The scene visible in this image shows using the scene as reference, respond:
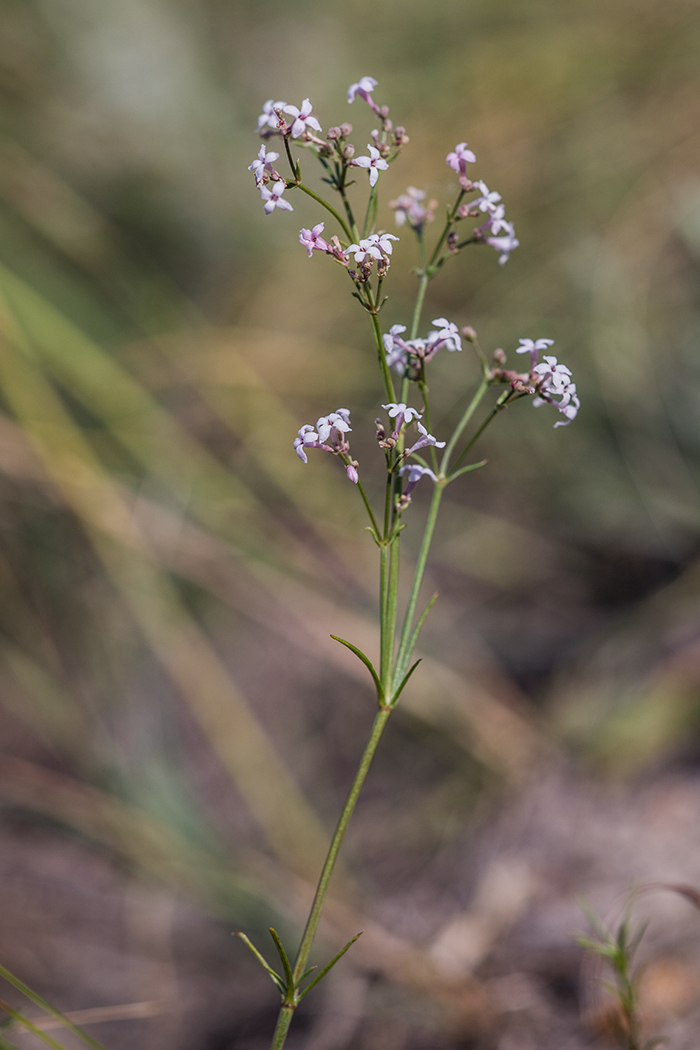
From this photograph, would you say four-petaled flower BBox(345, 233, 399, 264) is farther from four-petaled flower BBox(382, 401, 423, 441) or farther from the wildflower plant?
four-petaled flower BBox(382, 401, 423, 441)

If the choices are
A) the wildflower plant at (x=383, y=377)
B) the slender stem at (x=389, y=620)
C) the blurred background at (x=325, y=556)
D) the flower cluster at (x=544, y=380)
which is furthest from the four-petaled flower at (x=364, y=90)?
the blurred background at (x=325, y=556)

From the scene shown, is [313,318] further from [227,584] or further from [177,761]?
[177,761]

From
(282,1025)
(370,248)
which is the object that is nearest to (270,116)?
(370,248)

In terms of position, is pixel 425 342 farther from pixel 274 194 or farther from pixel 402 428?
pixel 274 194

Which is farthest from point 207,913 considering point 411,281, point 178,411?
point 411,281

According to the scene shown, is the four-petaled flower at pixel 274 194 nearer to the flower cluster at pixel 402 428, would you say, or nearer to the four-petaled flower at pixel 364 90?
the four-petaled flower at pixel 364 90

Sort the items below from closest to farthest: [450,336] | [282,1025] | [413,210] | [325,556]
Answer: [282,1025], [450,336], [413,210], [325,556]

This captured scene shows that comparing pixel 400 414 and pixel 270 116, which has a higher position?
pixel 270 116

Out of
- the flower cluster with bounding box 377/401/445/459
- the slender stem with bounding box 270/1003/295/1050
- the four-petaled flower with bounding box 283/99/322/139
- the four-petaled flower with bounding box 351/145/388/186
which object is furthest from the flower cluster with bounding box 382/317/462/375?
the slender stem with bounding box 270/1003/295/1050
